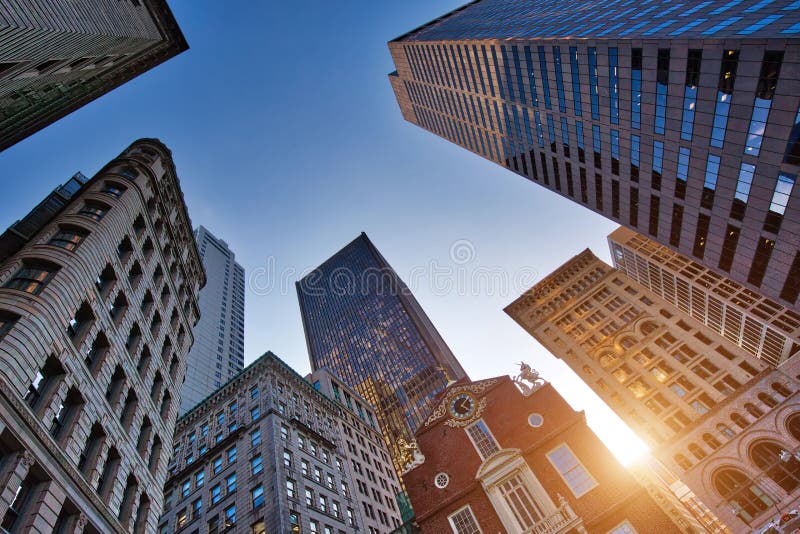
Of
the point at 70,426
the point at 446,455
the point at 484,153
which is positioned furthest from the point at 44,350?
the point at 484,153

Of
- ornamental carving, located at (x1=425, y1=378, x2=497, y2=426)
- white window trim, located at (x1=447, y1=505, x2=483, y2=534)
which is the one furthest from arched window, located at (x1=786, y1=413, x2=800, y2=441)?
white window trim, located at (x1=447, y1=505, x2=483, y2=534)

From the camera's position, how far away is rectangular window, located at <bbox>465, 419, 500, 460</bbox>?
31062 mm

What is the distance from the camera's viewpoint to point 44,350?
2216cm

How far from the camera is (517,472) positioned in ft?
93.8

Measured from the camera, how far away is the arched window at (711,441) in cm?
5727

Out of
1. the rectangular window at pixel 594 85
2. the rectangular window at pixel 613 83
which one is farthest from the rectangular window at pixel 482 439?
the rectangular window at pixel 594 85

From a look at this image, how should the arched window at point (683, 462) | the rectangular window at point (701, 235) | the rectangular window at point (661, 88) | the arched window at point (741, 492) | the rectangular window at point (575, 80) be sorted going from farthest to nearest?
the arched window at point (683, 462) < the rectangular window at point (575, 80) < the rectangular window at point (701, 235) < the arched window at point (741, 492) < the rectangular window at point (661, 88)

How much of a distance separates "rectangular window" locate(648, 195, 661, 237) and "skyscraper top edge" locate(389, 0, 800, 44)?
19718 mm

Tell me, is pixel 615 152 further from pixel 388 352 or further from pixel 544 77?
pixel 388 352

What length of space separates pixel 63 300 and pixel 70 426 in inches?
269

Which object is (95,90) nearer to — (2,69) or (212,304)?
(2,69)

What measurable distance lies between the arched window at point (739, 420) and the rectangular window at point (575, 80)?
44.2 meters

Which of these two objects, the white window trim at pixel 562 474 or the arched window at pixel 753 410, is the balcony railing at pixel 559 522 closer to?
→ the white window trim at pixel 562 474

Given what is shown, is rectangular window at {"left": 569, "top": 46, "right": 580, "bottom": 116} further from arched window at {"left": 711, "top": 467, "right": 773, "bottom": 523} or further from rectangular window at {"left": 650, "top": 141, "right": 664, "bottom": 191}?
arched window at {"left": 711, "top": 467, "right": 773, "bottom": 523}
